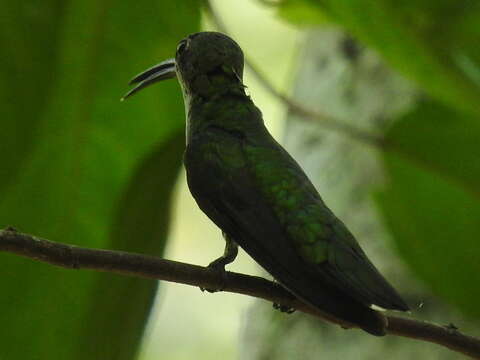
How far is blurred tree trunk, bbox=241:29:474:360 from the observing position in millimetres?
2848

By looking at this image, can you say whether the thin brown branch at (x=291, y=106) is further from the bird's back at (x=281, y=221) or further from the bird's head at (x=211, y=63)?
the bird's back at (x=281, y=221)

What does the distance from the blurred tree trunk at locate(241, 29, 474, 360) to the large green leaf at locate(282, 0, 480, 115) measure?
345 mm

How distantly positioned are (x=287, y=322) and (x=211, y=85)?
44.1 inches

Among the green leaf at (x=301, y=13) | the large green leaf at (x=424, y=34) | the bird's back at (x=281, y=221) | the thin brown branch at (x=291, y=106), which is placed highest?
the green leaf at (x=301, y=13)

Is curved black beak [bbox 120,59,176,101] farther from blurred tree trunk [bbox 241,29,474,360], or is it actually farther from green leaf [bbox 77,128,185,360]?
blurred tree trunk [bbox 241,29,474,360]

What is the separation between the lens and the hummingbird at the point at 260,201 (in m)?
1.57

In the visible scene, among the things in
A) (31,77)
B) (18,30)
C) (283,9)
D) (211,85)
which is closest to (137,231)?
(211,85)

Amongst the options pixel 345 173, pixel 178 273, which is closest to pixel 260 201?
pixel 178 273

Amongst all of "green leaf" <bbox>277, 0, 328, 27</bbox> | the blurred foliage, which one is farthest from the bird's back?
"green leaf" <bbox>277, 0, 328, 27</bbox>

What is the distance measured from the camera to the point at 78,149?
8.69ft

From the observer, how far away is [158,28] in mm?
2707

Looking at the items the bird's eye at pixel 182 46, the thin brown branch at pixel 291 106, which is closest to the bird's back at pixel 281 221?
the bird's eye at pixel 182 46

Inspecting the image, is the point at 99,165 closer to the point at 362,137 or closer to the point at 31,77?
the point at 31,77

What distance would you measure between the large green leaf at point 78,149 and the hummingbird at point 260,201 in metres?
0.26
